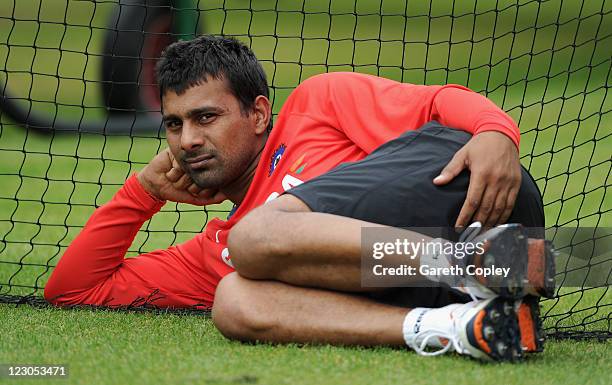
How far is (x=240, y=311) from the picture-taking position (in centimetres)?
307

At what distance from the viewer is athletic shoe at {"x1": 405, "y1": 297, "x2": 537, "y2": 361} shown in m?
2.77

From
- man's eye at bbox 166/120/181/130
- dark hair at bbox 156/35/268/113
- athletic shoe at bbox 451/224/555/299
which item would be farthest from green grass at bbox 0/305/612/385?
dark hair at bbox 156/35/268/113

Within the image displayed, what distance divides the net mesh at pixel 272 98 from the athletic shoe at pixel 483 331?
728 millimetres

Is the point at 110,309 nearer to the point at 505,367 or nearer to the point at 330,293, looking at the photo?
the point at 330,293

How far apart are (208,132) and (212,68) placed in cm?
25

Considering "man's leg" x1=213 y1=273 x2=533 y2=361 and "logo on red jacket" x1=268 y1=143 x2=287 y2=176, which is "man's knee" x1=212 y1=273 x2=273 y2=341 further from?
"logo on red jacket" x1=268 y1=143 x2=287 y2=176

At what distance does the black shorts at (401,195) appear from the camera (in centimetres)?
305

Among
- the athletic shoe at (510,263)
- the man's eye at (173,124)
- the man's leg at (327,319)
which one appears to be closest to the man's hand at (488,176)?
the athletic shoe at (510,263)

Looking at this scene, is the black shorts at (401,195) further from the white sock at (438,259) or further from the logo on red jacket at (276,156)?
the logo on red jacket at (276,156)

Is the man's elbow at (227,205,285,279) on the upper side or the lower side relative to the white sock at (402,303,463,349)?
upper

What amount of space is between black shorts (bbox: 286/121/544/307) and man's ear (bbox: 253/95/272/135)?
60 centimetres

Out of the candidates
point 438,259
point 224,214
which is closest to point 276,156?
point 438,259

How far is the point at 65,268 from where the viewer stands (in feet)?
12.8

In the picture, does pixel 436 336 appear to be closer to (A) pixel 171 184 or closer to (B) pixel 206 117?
(B) pixel 206 117
